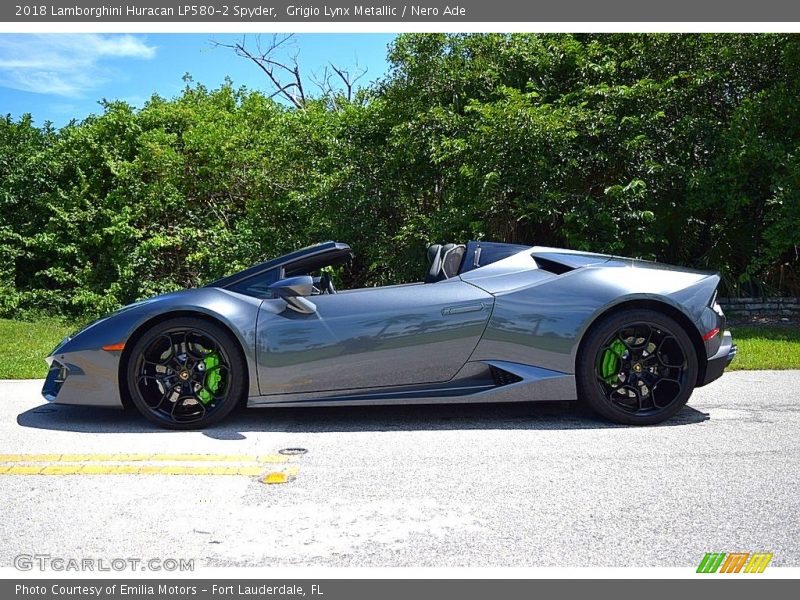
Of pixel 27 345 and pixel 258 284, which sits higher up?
pixel 258 284

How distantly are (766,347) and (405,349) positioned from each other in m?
4.97

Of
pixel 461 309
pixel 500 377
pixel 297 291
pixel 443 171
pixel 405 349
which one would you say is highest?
pixel 443 171

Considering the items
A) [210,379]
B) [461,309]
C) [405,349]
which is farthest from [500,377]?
[210,379]

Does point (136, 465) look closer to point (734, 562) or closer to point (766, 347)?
point (734, 562)

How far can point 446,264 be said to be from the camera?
5223 mm

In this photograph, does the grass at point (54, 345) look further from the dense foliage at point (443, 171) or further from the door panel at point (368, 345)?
the door panel at point (368, 345)

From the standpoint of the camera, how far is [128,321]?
16.0ft

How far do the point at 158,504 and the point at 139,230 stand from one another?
9.53m

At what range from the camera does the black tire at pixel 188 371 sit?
485 centimetres

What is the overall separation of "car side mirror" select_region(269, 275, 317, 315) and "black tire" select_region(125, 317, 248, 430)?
41 cm

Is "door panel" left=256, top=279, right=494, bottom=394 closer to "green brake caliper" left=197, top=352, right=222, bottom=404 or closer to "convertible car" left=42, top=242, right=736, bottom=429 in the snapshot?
"convertible car" left=42, top=242, right=736, bottom=429

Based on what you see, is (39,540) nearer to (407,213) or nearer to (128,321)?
(128,321)

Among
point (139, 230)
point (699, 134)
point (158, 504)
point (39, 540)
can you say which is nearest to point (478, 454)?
point (158, 504)

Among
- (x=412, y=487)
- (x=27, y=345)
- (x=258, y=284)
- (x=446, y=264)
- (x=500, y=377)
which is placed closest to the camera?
(x=412, y=487)
